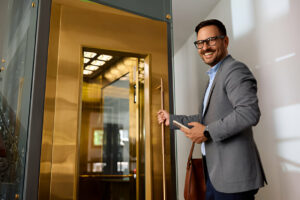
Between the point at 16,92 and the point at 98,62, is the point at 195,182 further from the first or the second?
the point at 16,92

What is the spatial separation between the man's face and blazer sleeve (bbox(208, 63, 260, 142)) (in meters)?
0.20

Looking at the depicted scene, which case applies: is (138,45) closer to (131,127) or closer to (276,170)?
(131,127)

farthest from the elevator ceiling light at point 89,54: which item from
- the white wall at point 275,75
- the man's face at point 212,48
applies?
the white wall at point 275,75

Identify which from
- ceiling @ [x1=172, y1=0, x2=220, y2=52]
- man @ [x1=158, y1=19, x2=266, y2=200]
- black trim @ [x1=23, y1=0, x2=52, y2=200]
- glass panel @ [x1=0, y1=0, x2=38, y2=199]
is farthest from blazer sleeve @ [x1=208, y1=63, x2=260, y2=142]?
ceiling @ [x1=172, y1=0, x2=220, y2=52]

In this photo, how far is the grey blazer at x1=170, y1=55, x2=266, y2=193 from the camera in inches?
44.7

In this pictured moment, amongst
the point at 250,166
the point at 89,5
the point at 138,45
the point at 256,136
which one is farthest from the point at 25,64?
the point at 256,136

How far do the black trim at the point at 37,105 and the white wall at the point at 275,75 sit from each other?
1584mm

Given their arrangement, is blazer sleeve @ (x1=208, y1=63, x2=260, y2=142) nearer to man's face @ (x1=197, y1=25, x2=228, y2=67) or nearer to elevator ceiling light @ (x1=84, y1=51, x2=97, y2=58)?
man's face @ (x1=197, y1=25, x2=228, y2=67)

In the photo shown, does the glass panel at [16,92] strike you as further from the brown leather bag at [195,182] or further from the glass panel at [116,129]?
the brown leather bag at [195,182]

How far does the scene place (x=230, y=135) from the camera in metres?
1.16

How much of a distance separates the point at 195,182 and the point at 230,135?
14.8 inches

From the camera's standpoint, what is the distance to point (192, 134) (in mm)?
1267

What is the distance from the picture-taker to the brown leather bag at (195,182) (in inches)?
54.4

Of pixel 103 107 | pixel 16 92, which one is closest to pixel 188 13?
pixel 103 107
